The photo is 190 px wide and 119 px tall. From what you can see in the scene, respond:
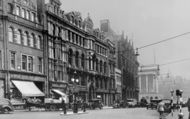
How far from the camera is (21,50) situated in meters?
39.3

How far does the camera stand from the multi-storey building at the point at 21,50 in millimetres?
36434

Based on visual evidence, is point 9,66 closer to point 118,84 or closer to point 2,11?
point 2,11

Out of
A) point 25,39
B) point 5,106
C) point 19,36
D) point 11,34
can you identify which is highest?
point 11,34

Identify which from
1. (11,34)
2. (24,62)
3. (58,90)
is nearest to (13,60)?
(24,62)

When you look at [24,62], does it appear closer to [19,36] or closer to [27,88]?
[27,88]

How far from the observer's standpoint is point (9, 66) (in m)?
37.4

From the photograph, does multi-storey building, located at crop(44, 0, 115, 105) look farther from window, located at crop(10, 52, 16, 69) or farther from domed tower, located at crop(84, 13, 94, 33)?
window, located at crop(10, 52, 16, 69)

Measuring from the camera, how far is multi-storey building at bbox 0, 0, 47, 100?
3643 centimetres

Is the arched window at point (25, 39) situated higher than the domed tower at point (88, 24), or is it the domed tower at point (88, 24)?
the domed tower at point (88, 24)

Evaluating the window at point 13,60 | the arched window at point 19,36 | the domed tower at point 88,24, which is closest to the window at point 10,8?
the arched window at point 19,36

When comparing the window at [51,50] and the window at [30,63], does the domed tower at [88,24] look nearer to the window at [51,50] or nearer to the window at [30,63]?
the window at [51,50]

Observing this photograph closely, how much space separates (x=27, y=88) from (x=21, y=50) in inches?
174

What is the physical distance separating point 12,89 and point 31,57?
573 centimetres

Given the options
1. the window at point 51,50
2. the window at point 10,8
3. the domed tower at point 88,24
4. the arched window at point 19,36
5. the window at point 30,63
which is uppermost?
the domed tower at point 88,24
